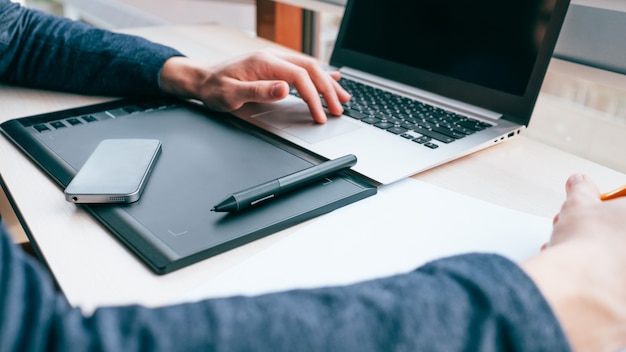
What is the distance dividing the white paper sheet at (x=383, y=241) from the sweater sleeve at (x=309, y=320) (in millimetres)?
88

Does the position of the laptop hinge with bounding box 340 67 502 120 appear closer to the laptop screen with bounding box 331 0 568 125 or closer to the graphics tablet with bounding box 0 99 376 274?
the laptop screen with bounding box 331 0 568 125

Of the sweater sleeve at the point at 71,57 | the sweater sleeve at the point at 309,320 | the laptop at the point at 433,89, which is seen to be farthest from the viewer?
the sweater sleeve at the point at 71,57

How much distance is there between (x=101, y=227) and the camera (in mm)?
489

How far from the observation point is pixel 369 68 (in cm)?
94

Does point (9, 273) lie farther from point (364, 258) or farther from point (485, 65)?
point (485, 65)

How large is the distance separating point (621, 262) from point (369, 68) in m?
0.62

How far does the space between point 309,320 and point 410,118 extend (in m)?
0.47

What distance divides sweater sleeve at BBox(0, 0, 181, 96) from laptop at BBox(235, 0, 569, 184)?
0.65ft

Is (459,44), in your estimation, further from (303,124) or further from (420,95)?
(303,124)

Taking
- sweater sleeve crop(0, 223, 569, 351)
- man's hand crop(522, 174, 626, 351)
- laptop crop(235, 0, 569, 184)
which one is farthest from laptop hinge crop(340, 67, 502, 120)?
sweater sleeve crop(0, 223, 569, 351)

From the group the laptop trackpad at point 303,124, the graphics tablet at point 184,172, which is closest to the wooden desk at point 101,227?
the graphics tablet at point 184,172

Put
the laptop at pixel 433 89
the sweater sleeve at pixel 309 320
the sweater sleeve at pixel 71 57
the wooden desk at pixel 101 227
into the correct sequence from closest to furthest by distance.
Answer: the sweater sleeve at pixel 309 320 → the wooden desk at pixel 101 227 → the laptop at pixel 433 89 → the sweater sleeve at pixel 71 57

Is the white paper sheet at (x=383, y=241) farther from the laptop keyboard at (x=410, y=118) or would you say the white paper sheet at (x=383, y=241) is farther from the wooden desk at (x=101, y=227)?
the laptop keyboard at (x=410, y=118)

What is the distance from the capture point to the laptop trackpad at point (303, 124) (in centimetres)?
69
